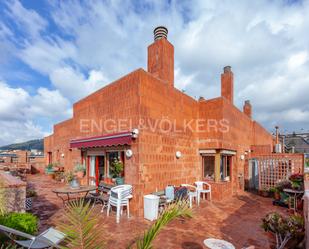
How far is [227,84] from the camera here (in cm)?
1602

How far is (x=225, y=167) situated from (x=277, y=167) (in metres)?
4.02

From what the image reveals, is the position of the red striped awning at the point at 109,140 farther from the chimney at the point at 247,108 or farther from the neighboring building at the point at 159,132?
the chimney at the point at 247,108

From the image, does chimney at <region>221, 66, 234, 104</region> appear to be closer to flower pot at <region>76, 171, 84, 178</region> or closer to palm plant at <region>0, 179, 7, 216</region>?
flower pot at <region>76, 171, 84, 178</region>

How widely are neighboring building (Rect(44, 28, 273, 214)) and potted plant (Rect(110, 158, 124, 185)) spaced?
0.33 m

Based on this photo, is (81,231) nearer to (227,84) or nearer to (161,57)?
(161,57)

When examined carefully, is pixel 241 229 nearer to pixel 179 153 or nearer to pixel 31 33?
pixel 179 153

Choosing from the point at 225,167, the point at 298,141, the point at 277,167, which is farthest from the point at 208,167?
the point at 298,141

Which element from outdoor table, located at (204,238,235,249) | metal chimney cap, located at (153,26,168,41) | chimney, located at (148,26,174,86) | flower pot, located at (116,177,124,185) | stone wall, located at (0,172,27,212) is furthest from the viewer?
metal chimney cap, located at (153,26,168,41)

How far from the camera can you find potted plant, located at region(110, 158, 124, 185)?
33.3ft

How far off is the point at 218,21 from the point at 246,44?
Answer: 9.57ft

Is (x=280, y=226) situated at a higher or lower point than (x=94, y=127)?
lower

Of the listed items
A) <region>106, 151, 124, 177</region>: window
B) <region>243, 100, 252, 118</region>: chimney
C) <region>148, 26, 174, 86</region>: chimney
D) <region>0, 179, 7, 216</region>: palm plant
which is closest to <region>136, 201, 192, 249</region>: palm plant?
<region>0, 179, 7, 216</region>: palm plant

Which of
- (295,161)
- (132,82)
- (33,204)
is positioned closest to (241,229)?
(132,82)

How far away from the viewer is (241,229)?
7855 millimetres
